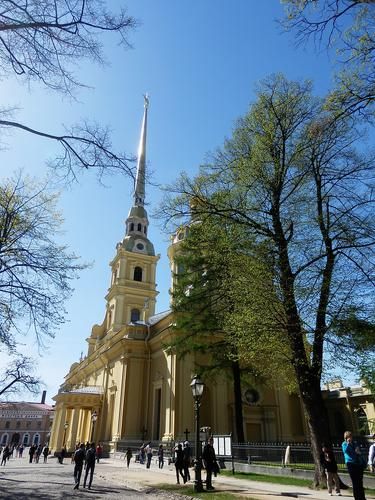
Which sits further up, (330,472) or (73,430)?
(73,430)

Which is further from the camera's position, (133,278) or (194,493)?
(133,278)

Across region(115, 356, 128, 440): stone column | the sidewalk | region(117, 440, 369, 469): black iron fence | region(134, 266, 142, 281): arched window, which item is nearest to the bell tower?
region(134, 266, 142, 281): arched window

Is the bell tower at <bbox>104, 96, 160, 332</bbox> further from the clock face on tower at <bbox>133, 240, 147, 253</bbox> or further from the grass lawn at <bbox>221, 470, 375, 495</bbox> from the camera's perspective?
the grass lawn at <bbox>221, 470, 375, 495</bbox>

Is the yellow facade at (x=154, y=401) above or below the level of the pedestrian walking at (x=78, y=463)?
above

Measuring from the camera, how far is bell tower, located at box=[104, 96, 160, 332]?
148ft

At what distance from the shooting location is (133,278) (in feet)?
155

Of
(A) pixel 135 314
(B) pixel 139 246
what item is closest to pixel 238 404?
(A) pixel 135 314

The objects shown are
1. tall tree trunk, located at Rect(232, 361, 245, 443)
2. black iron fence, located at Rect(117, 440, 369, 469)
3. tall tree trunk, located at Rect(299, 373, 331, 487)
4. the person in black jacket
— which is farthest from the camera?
tall tree trunk, located at Rect(232, 361, 245, 443)

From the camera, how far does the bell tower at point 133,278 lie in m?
45.0

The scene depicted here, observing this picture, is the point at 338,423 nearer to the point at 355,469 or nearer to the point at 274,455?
the point at 274,455

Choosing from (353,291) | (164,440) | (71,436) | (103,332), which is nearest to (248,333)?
(353,291)

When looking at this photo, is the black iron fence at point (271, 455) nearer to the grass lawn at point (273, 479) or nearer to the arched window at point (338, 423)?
the grass lawn at point (273, 479)

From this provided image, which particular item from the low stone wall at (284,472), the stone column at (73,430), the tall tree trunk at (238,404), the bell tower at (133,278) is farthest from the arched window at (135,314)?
the low stone wall at (284,472)

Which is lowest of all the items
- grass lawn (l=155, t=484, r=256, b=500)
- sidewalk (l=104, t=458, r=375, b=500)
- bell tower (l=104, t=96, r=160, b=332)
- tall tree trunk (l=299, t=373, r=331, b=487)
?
grass lawn (l=155, t=484, r=256, b=500)
